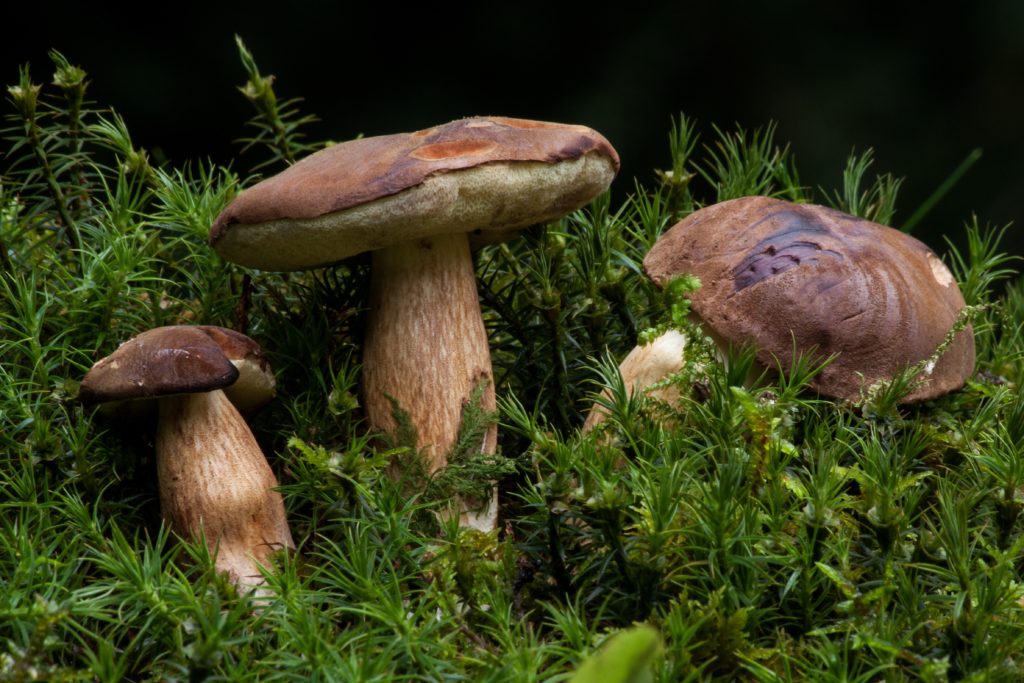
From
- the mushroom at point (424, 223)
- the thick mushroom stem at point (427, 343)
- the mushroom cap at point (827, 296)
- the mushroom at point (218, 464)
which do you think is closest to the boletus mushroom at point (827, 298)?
the mushroom cap at point (827, 296)

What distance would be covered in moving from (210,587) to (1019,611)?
128 centimetres

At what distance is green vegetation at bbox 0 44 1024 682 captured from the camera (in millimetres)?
1421

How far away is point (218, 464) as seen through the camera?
186 centimetres

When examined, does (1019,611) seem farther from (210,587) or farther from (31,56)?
(31,56)

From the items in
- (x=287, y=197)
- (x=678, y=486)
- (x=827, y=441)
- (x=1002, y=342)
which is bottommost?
(x=1002, y=342)

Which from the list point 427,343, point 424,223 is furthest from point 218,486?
point 424,223

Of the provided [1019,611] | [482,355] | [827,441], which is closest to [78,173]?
[482,355]

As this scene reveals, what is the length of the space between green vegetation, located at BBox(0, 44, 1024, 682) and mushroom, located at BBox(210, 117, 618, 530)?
106 millimetres

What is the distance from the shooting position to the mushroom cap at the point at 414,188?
1.71 m

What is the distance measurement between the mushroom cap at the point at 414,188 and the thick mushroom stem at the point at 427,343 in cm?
20

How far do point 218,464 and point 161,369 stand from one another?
0.89 feet

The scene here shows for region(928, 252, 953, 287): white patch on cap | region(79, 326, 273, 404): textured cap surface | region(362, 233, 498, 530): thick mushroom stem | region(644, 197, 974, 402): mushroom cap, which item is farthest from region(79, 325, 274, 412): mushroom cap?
region(928, 252, 953, 287): white patch on cap

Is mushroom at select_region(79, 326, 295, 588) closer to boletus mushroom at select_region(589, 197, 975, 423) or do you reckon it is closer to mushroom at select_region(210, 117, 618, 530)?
mushroom at select_region(210, 117, 618, 530)

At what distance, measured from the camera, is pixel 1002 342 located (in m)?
2.53
